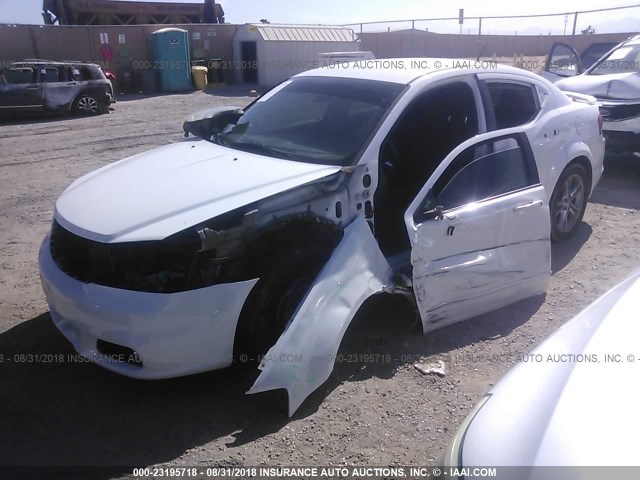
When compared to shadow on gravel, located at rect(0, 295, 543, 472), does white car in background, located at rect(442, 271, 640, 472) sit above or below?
above

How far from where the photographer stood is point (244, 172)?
11.5 feet

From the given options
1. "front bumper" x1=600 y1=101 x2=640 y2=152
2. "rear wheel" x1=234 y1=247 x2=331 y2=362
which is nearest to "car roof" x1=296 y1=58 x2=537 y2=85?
"rear wheel" x1=234 y1=247 x2=331 y2=362

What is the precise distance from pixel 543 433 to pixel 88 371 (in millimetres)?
2792

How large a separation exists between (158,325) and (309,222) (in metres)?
1.07

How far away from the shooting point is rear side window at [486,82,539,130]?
14.7ft

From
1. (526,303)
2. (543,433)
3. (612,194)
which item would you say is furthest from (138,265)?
(612,194)

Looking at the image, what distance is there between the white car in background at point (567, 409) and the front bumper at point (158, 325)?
145 cm

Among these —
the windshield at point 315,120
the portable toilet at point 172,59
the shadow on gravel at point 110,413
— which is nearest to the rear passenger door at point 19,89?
the portable toilet at point 172,59

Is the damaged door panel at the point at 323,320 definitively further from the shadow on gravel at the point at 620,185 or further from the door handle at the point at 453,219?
the shadow on gravel at the point at 620,185

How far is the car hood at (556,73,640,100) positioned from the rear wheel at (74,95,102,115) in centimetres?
1159

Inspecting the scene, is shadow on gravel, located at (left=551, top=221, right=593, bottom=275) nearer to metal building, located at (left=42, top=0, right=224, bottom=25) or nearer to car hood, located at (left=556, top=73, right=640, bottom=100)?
car hood, located at (left=556, top=73, right=640, bottom=100)

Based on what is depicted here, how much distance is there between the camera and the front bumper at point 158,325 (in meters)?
2.88

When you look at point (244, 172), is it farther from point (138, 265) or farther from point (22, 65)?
point (22, 65)

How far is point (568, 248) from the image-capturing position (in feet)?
17.9
